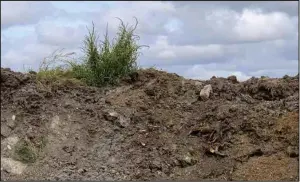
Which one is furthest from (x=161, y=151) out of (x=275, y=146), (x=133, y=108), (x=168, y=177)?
(x=275, y=146)

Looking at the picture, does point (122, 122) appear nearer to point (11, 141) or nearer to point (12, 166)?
point (11, 141)

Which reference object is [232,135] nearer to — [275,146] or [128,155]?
[275,146]

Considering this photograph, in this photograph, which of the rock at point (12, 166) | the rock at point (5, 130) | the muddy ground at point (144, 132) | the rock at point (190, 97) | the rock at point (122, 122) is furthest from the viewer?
the rock at point (190, 97)

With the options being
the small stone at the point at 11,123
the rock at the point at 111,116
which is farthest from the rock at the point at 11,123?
the rock at the point at 111,116

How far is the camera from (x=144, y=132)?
27.0 ft

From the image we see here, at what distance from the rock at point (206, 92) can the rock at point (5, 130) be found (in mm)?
3213

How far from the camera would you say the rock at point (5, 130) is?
774 centimetres

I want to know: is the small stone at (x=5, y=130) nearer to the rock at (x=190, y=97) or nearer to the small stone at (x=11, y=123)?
the small stone at (x=11, y=123)

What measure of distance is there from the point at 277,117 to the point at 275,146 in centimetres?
60

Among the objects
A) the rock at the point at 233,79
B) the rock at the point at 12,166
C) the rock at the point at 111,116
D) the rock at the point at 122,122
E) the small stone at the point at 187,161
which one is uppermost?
the rock at the point at 233,79

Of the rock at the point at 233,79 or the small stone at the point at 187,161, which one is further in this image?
the rock at the point at 233,79

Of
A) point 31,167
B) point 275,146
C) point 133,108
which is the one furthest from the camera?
point 133,108

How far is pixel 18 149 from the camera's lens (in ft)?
25.0

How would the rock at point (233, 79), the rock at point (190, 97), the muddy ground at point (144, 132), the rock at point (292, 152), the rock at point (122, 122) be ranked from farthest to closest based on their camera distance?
the rock at point (233, 79) < the rock at point (190, 97) < the rock at point (122, 122) < the rock at point (292, 152) < the muddy ground at point (144, 132)
